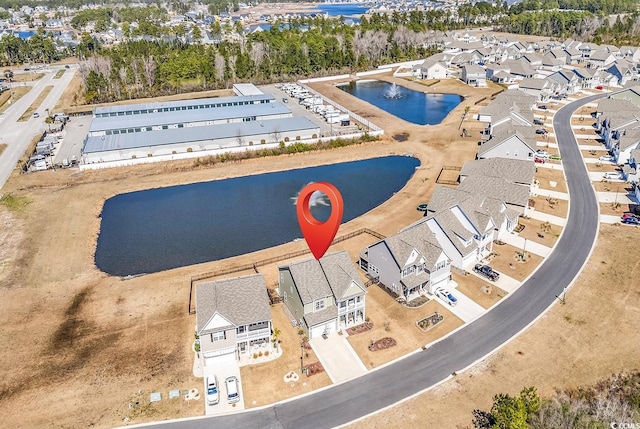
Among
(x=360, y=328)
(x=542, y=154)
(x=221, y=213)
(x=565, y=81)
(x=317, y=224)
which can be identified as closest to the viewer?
(x=317, y=224)

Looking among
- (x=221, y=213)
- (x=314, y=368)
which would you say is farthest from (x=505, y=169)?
(x=314, y=368)

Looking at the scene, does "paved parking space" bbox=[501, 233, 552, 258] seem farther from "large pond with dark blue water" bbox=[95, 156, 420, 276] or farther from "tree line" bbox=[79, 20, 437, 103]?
"tree line" bbox=[79, 20, 437, 103]

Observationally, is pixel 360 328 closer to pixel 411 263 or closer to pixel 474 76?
pixel 411 263

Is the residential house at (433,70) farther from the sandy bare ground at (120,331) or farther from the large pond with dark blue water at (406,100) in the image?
the sandy bare ground at (120,331)

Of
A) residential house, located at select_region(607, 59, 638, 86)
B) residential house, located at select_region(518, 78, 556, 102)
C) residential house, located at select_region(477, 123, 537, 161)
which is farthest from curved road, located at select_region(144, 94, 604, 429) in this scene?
residential house, located at select_region(607, 59, 638, 86)

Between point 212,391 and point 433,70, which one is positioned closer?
point 212,391

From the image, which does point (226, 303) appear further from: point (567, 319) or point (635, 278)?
point (635, 278)

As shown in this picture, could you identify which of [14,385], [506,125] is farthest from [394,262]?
[506,125]
